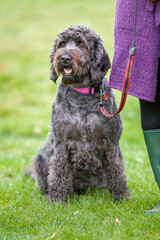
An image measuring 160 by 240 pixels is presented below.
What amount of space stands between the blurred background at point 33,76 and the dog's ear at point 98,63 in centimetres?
150

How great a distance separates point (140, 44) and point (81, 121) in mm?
1163

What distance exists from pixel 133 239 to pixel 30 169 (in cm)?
Answer: 265

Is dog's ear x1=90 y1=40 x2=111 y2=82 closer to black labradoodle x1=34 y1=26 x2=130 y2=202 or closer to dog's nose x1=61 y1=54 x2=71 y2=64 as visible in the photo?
black labradoodle x1=34 y1=26 x2=130 y2=202

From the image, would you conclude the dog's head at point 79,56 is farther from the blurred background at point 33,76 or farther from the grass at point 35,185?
the blurred background at point 33,76

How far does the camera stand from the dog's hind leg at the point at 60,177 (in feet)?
12.6

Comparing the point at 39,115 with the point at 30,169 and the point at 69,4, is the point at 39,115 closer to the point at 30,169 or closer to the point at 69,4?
the point at 30,169

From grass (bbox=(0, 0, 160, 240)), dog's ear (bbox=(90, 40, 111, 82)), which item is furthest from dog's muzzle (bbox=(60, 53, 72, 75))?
grass (bbox=(0, 0, 160, 240))

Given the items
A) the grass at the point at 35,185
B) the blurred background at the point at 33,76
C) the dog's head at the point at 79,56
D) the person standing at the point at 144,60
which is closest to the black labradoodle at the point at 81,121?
the dog's head at the point at 79,56

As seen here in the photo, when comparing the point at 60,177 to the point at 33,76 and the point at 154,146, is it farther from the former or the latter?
the point at 33,76

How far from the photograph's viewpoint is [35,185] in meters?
4.57

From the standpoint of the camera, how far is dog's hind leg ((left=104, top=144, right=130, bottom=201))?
3820 millimetres

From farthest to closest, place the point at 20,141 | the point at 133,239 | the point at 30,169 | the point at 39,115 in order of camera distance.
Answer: the point at 39,115 → the point at 20,141 → the point at 30,169 → the point at 133,239

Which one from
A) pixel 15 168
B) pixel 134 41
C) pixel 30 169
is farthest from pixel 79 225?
pixel 15 168

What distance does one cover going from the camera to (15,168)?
223 inches
